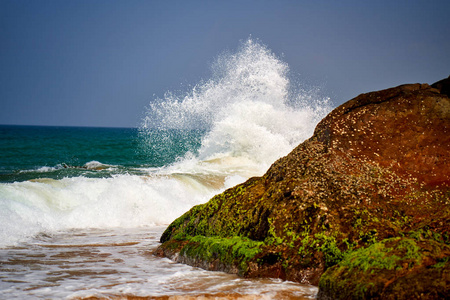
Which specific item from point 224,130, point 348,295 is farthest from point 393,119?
point 224,130

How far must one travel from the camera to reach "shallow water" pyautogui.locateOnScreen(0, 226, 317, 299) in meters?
4.41

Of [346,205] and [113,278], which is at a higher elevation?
[346,205]

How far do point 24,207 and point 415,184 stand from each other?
8.39 metres

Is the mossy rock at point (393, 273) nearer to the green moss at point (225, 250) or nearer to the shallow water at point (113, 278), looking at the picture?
the shallow water at point (113, 278)

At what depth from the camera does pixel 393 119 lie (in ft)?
19.2

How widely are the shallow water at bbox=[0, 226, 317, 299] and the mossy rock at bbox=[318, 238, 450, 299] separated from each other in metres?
0.52

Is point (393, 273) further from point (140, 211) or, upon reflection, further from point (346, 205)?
point (140, 211)

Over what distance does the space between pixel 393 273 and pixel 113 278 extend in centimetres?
311

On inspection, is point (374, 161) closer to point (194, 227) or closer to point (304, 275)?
point (304, 275)

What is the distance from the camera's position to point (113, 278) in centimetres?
514

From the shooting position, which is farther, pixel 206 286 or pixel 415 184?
pixel 415 184

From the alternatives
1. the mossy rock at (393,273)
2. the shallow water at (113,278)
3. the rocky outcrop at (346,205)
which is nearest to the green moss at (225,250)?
the rocky outcrop at (346,205)

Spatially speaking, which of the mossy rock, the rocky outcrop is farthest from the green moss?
the mossy rock

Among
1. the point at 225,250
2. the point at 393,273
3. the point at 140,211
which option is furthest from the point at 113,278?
the point at 140,211
